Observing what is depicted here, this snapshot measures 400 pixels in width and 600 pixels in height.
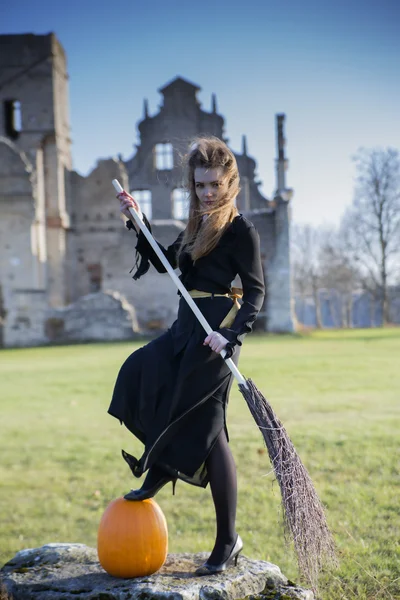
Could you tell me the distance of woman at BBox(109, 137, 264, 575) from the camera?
287cm

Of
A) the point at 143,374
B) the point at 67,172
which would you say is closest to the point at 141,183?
the point at 67,172

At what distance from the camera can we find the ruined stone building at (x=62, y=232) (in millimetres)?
23750

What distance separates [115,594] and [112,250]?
27.2 m

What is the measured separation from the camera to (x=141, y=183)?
33750 millimetres

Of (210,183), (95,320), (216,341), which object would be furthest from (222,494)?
(95,320)

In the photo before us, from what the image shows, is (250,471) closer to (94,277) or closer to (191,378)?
(191,378)

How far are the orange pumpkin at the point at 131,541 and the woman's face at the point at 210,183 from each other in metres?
1.52

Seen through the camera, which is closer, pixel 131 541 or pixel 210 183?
pixel 131 541

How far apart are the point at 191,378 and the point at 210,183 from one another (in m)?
0.96

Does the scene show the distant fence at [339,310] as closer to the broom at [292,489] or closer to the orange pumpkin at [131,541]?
the broom at [292,489]

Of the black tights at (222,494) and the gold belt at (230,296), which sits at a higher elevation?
the gold belt at (230,296)

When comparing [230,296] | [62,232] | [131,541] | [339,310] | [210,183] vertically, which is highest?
[62,232]

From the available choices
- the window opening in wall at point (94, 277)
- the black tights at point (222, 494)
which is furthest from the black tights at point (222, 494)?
the window opening in wall at point (94, 277)

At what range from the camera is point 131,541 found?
2850 mm
